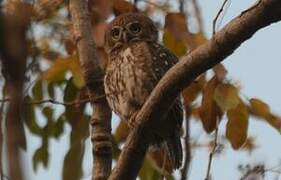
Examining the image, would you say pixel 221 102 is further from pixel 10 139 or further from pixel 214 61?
pixel 10 139

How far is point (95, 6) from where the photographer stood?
10.7 ft

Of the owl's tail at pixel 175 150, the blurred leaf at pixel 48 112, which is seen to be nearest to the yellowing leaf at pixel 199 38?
the owl's tail at pixel 175 150

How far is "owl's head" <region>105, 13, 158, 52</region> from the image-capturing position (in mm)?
4476

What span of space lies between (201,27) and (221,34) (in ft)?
3.40

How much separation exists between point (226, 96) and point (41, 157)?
1275mm

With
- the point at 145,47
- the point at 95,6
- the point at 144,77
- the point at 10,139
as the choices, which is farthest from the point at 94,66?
the point at 10,139

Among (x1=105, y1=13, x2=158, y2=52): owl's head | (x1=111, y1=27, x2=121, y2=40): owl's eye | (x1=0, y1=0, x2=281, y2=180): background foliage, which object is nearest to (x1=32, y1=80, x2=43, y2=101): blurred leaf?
(x1=0, y1=0, x2=281, y2=180): background foliage

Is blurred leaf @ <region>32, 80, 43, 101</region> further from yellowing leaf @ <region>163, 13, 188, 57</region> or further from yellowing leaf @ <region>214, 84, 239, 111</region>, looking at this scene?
yellowing leaf @ <region>214, 84, 239, 111</region>

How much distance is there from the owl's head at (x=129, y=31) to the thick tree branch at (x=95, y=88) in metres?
1.34

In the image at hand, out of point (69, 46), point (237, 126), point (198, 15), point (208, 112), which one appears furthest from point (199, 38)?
point (69, 46)

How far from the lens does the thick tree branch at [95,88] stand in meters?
2.80

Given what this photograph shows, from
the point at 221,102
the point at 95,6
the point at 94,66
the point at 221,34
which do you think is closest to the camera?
the point at 221,34

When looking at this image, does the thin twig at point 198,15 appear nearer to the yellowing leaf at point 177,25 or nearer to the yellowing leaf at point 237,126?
the yellowing leaf at point 177,25

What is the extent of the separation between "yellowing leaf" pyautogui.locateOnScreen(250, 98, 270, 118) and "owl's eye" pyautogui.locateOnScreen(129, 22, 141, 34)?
1760 mm
